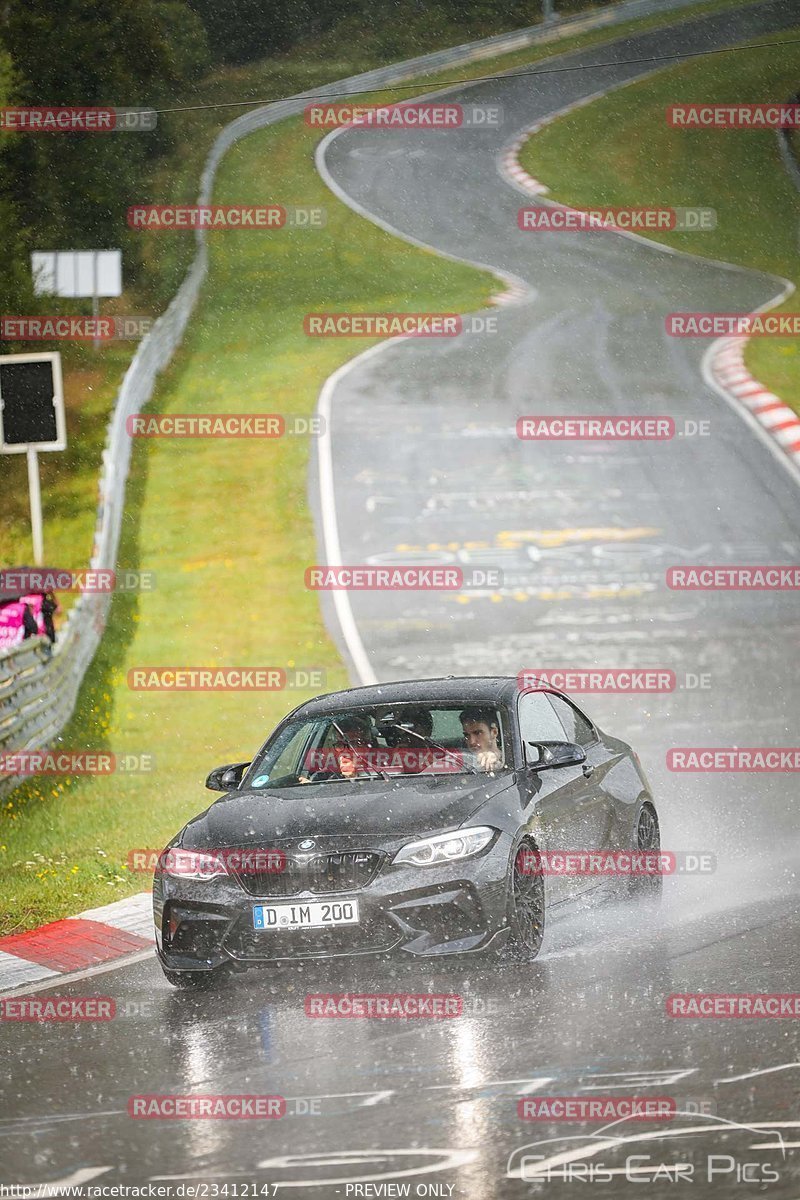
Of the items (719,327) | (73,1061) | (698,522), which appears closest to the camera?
(73,1061)

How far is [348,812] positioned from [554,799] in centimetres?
141

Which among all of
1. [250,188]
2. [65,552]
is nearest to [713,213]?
[250,188]

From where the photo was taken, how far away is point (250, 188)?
53.4 m

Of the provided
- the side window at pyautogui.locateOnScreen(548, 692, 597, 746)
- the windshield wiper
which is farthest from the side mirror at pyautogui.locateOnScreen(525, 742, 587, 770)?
the side window at pyautogui.locateOnScreen(548, 692, 597, 746)

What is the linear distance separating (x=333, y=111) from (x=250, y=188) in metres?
10.7

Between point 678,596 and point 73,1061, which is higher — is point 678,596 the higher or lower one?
the lower one

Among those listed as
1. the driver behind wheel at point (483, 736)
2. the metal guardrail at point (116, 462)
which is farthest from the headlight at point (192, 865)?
the metal guardrail at point (116, 462)

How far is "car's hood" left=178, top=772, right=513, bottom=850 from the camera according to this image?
8406 millimetres

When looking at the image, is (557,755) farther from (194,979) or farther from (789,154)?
(789,154)

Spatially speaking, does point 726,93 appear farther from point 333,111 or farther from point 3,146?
point 3,146

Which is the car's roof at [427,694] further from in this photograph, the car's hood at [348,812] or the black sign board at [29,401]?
the black sign board at [29,401]

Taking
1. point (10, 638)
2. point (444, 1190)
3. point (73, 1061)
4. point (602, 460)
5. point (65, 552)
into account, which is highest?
point (444, 1190)

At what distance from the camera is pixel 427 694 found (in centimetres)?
983

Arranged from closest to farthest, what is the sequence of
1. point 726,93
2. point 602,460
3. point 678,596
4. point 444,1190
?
point 444,1190 → point 678,596 → point 602,460 → point 726,93
